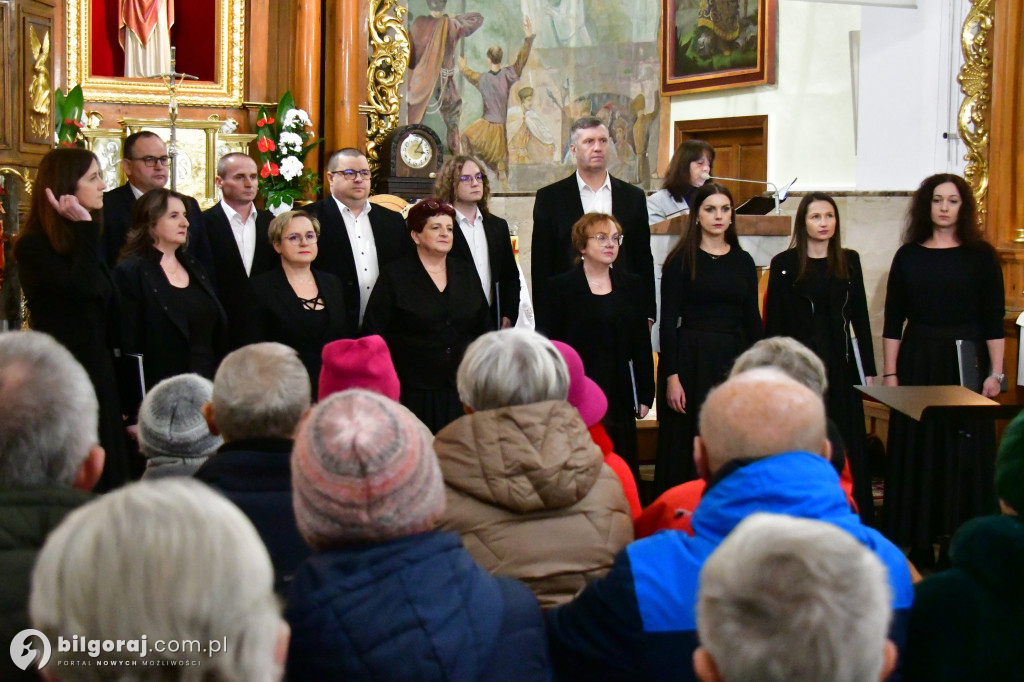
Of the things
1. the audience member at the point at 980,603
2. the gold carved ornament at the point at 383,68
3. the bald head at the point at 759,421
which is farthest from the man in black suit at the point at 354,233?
the gold carved ornament at the point at 383,68

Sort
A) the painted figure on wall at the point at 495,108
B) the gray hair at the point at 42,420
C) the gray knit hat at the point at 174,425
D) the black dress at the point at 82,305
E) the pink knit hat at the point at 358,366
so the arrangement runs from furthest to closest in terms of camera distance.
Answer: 1. the painted figure on wall at the point at 495,108
2. the black dress at the point at 82,305
3. the pink knit hat at the point at 358,366
4. the gray knit hat at the point at 174,425
5. the gray hair at the point at 42,420

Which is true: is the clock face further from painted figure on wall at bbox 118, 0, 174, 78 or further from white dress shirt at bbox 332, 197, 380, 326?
white dress shirt at bbox 332, 197, 380, 326

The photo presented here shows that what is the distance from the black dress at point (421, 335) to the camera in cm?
453

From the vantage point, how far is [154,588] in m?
1.23

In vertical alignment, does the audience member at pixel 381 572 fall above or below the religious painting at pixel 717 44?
below

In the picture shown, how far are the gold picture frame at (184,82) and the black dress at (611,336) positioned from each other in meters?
4.87

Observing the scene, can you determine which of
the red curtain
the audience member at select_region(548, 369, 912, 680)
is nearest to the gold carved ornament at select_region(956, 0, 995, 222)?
the red curtain

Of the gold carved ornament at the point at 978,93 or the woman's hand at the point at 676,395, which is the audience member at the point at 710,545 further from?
the gold carved ornament at the point at 978,93

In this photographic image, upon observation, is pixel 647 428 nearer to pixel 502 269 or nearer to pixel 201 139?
pixel 502 269

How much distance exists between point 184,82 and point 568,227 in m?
4.63

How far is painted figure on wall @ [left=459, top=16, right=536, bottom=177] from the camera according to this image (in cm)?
1151

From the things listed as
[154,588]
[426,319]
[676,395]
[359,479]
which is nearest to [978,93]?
[676,395]

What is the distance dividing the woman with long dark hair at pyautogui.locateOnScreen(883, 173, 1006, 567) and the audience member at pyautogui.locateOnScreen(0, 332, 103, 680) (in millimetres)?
3527

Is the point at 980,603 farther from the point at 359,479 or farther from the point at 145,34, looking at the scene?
the point at 145,34
